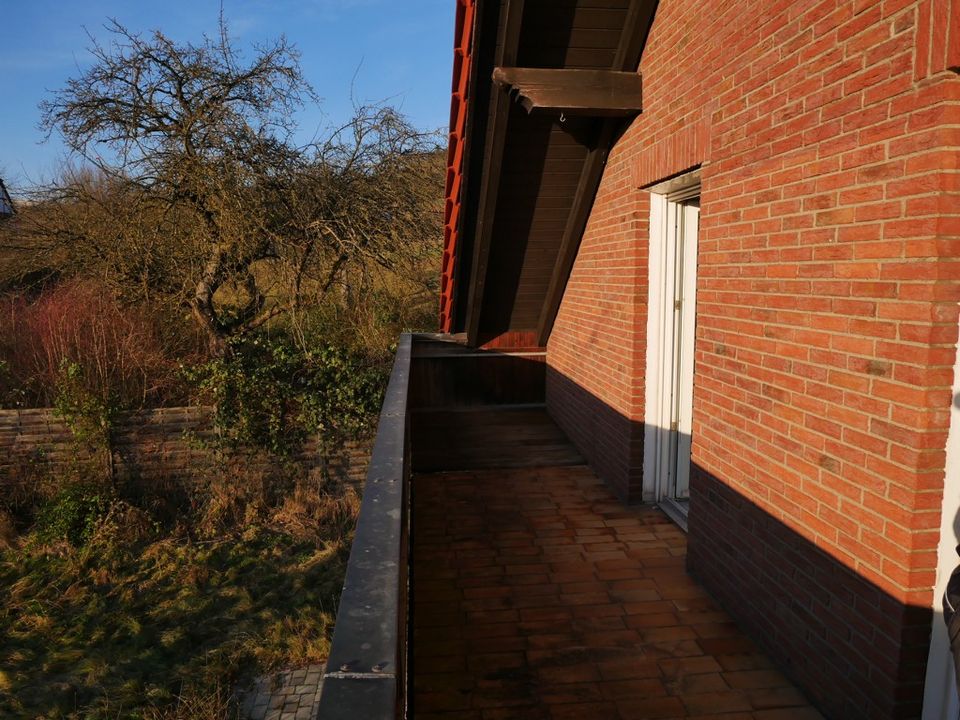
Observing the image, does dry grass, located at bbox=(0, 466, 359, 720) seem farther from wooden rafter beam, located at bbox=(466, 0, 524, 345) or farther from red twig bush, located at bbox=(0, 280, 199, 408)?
wooden rafter beam, located at bbox=(466, 0, 524, 345)

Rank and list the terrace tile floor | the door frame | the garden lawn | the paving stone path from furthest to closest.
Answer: the garden lawn < the paving stone path < the door frame < the terrace tile floor

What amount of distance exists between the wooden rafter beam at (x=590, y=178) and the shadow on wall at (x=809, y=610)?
2.81 m

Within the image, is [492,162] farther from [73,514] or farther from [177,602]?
[73,514]

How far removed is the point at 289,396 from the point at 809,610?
9947mm

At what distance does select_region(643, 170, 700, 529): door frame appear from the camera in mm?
4688

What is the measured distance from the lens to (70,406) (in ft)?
35.2

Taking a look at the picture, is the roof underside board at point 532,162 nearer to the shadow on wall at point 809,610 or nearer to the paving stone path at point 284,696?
the shadow on wall at point 809,610

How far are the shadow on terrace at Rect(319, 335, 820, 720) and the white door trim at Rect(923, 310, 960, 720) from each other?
24.3 inches

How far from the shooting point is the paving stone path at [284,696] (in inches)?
269

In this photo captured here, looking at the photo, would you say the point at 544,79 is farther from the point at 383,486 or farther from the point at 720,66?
the point at 383,486

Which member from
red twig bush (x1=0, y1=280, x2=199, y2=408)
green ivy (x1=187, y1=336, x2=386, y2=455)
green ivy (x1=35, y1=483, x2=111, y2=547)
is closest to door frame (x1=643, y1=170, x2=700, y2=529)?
green ivy (x1=187, y1=336, x2=386, y2=455)

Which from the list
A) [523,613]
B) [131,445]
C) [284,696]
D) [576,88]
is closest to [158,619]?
[284,696]

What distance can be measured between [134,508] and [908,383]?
11.1 meters

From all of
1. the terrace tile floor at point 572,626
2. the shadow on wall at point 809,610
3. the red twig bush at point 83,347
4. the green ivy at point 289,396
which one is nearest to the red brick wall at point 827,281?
the shadow on wall at point 809,610
